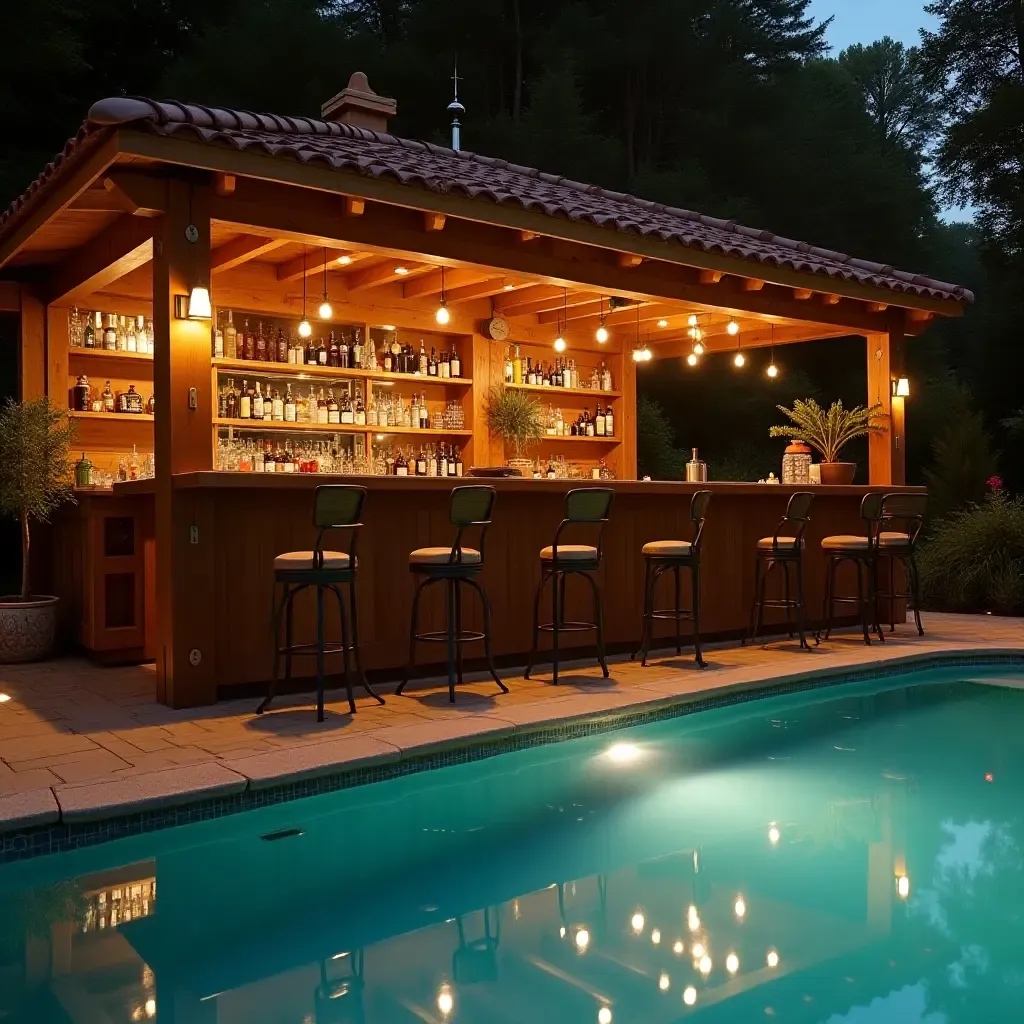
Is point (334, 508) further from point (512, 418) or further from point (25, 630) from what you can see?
point (512, 418)

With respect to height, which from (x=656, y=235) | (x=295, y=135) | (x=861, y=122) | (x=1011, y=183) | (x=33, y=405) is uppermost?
(x=861, y=122)

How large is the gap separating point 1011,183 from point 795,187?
3.60 metres

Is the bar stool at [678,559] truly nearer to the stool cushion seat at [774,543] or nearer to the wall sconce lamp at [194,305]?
the stool cushion seat at [774,543]

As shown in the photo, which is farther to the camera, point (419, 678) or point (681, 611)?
point (681, 611)

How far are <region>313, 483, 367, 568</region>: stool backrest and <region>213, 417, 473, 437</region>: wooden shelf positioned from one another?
10.1ft

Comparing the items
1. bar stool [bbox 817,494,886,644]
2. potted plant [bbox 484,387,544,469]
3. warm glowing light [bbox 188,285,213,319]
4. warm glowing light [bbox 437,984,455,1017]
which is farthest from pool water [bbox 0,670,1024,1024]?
potted plant [bbox 484,387,544,469]

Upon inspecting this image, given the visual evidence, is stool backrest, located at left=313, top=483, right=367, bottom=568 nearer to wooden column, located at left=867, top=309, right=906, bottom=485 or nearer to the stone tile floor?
the stone tile floor

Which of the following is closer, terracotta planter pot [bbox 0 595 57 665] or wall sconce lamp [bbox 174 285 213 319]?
wall sconce lamp [bbox 174 285 213 319]

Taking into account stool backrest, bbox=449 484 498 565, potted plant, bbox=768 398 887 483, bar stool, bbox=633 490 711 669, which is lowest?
bar stool, bbox=633 490 711 669

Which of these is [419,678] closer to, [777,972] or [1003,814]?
[1003,814]

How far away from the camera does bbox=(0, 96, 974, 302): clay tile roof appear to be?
5.32 meters

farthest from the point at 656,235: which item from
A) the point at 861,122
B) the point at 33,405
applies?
the point at 861,122

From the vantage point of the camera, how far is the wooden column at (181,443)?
559 cm

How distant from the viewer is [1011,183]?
18.7 m
